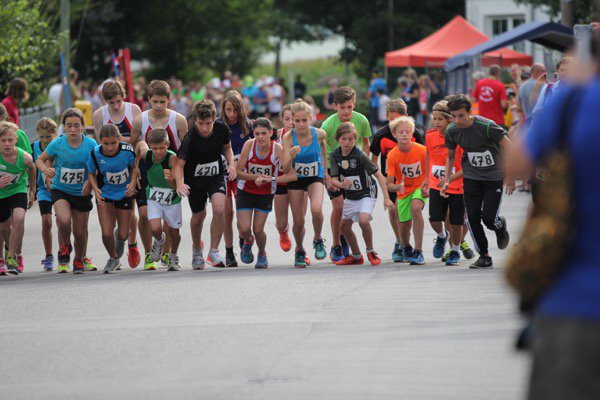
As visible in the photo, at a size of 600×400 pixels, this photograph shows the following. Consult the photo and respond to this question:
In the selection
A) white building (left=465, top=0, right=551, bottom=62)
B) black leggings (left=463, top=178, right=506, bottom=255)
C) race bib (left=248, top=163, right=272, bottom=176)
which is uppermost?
white building (left=465, top=0, right=551, bottom=62)

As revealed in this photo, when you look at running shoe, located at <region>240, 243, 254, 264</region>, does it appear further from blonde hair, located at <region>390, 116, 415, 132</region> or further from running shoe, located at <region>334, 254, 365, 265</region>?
blonde hair, located at <region>390, 116, 415, 132</region>

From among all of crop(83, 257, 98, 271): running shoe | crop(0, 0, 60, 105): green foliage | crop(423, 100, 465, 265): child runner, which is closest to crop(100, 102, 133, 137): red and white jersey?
crop(83, 257, 98, 271): running shoe

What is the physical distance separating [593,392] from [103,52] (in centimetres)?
5156

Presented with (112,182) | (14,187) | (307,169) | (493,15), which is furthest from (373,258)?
(493,15)

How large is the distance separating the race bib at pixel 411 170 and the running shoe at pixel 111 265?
290 cm

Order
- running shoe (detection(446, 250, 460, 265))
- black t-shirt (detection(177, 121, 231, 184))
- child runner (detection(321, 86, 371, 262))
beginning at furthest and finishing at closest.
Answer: child runner (detection(321, 86, 371, 262))
running shoe (detection(446, 250, 460, 265))
black t-shirt (detection(177, 121, 231, 184))

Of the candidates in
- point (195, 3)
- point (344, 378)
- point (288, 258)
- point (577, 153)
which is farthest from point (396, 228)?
point (195, 3)

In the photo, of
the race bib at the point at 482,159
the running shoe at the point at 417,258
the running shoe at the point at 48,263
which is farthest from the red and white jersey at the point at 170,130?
the race bib at the point at 482,159

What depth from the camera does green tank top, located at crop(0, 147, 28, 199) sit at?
1302 cm

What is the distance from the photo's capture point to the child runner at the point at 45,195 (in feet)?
43.7

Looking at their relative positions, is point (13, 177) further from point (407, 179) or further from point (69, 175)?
point (407, 179)

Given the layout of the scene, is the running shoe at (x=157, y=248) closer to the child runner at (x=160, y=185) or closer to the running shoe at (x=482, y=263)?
the child runner at (x=160, y=185)

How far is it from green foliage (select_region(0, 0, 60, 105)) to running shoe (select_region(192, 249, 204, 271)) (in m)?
11.9

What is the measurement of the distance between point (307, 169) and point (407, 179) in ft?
3.22
